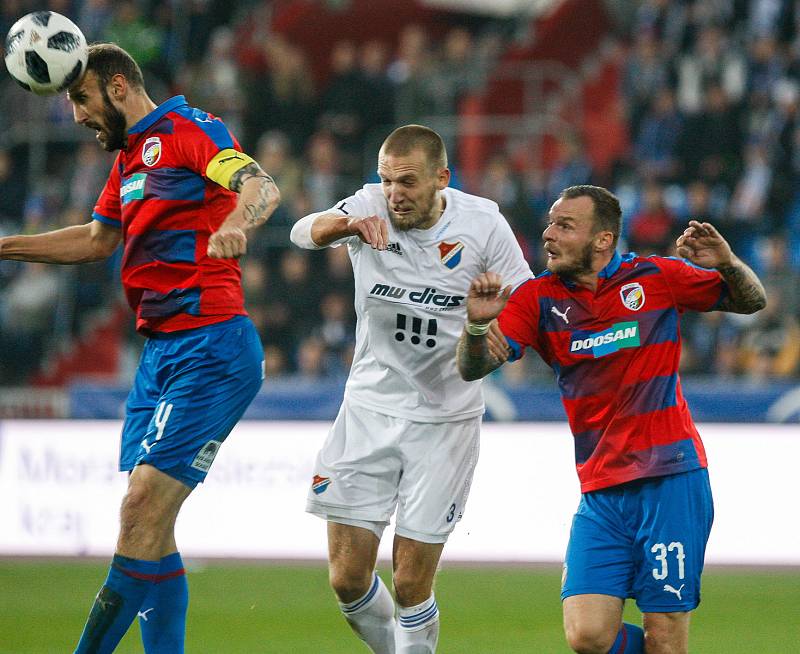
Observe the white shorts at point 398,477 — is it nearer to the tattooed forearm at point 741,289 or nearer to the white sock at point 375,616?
the white sock at point 375,616

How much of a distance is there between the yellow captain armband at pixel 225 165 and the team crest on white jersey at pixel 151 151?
296mm

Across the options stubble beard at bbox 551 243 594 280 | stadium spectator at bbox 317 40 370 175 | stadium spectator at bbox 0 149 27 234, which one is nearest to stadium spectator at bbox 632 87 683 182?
stadium spectator at bbox 317 40 370 175

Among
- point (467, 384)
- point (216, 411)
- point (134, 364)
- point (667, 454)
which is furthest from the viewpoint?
point (134, 364)

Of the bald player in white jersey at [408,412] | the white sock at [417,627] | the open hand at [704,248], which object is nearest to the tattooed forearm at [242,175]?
the bald player in white jersey at [408,412]

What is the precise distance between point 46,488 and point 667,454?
23.6 feet

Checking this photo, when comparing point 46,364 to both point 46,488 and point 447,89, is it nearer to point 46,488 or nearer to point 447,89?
point 46,488

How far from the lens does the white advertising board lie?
34.4 ft

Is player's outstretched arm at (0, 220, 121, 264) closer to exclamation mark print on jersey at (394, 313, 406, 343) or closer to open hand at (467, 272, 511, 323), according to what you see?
exclamation mark print on jersey at (394, 313, 406, 343)

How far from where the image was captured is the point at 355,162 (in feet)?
51.3

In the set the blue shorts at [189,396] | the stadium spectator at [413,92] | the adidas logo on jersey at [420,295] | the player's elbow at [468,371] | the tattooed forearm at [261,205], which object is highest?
the stadium spectator at [413,92]

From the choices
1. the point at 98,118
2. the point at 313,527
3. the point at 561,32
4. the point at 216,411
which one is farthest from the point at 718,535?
the point at 561,32

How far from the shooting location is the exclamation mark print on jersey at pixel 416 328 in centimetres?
593

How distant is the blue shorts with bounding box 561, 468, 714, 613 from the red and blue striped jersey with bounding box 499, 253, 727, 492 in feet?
0.26

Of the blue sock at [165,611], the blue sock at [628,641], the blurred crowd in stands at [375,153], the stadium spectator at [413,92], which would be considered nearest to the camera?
the blue sock at [628,641]
